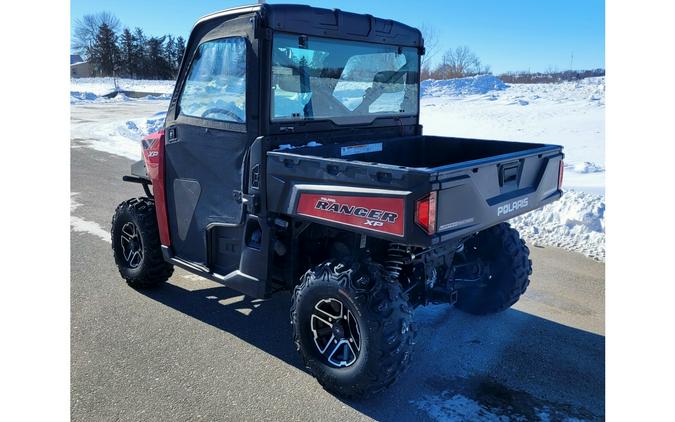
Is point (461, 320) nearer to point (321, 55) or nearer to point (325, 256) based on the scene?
point (325, 256)

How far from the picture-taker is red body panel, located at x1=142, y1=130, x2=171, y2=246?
169 inches

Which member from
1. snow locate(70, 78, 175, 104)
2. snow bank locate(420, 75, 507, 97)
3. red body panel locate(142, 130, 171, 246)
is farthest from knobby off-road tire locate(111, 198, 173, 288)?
snow locate(70, 78, 175, 104)

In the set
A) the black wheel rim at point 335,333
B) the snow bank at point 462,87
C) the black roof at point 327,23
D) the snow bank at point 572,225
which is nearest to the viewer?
the black wheel rim at point 335,333

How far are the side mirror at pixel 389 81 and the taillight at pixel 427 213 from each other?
5.84ft

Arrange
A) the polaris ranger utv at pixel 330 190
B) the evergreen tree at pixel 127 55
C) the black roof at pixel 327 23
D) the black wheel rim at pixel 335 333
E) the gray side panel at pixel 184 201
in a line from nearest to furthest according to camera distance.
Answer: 1. the polaris ranger utv at pixel 330 190
2. the black wheel rim at pixel 335 333
3. the black roof at pixel 327 23
4. the gray side panel at pixel 184 201
5. the evergreen tree at pixel 127 55

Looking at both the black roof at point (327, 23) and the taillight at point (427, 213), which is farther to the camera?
the black roof at point (327, 23)

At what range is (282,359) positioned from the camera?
3648 millimetres

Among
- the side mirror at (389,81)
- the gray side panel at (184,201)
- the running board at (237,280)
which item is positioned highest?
the side mirror at (389,81)

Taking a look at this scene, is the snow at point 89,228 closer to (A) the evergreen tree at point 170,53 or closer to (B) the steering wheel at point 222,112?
(B) the steering wheel at point 222,112

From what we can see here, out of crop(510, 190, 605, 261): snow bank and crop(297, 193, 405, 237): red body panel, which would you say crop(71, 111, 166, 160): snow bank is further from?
crop(297, 193, 405, 237): red body panel

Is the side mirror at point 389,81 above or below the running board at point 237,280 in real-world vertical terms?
above

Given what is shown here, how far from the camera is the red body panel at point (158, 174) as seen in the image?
4.30 metres

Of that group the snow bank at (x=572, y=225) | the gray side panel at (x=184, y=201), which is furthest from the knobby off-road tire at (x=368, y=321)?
the snow bank at (x=572, y=225)

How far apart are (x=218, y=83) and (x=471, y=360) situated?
8.19 feet
